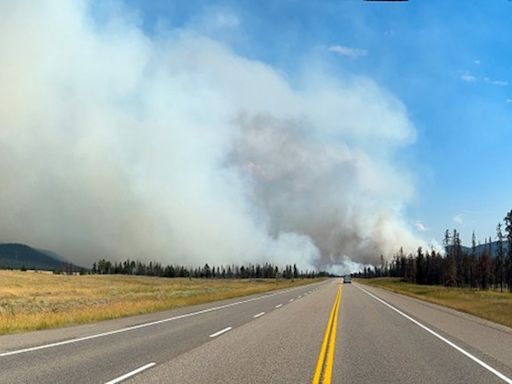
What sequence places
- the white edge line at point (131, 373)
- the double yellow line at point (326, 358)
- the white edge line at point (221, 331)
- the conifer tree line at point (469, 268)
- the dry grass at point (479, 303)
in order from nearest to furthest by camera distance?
the white edge line at point (131, 373) < the double yellow line at point (326, 358) < the white edge line at point (221, 331) < the dry grass at point (479, 303) < the conifer tree line at point (469, 268)

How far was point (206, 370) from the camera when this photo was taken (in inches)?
397

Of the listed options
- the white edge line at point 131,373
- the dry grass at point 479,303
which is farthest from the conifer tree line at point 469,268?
the white edge line at point 131,373

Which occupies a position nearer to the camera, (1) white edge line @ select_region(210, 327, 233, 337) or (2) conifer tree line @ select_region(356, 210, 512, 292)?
(1) white edge line @ select_region(210, 327, 233, 337)

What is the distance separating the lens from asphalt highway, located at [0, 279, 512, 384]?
954 cm

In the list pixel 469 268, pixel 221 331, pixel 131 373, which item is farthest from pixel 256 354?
pixel 469 268

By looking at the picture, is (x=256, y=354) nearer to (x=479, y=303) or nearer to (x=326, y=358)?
(x=326, y=358)

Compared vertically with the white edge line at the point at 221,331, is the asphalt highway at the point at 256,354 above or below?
above

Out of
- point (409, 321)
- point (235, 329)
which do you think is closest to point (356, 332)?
point (235, 329)

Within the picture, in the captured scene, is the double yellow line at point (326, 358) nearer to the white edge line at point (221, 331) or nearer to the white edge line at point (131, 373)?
the white edge line at point (131, 373)

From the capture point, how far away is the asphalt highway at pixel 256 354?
31.3 feet

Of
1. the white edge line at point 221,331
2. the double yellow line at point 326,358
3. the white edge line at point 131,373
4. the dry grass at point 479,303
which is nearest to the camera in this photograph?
the white edge line at point 131,373

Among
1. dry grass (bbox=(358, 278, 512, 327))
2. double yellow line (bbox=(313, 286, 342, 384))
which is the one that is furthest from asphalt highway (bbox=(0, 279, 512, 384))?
dry grass (bbox=(358, 278, 512, 327))

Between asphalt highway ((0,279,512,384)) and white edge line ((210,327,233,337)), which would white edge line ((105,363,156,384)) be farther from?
white edge line ((210,327,233,337))

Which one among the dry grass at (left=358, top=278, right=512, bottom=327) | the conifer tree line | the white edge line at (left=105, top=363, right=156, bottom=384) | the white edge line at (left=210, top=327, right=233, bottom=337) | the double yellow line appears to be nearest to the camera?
the white edge line at (left=105, top=363, right=156, bottom=384)
